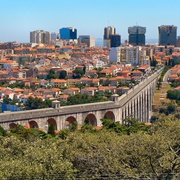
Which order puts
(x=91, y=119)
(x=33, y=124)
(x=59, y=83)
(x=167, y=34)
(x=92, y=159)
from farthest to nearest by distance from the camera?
(x=167, y=34) < (x=59, y=83) < (x=91, y=119) < (x=33, y=124) < (x=92, y=159)

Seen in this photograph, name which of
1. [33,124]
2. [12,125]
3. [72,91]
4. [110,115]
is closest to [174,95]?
[72,91]

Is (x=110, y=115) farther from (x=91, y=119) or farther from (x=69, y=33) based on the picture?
(x=69, y=33)

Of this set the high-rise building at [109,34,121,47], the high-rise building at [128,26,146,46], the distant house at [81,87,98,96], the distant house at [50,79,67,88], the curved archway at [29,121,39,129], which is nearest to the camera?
the curved archway at [29,121,39,129]

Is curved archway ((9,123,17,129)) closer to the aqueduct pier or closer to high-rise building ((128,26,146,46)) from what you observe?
the aqueduct pier

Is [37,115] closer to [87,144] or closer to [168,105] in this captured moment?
[87,144]

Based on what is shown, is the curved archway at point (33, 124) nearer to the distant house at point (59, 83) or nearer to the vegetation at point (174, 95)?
the vegetation at point (174, 95)

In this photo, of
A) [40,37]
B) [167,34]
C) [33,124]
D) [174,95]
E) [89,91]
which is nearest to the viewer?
[33,124]

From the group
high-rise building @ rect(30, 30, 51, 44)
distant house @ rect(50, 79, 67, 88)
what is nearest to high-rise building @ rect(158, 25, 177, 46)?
high-rise building @ rect(30, 30, 51, 44)

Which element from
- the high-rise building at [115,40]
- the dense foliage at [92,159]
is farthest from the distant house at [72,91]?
the high-rise building at [115,40]
